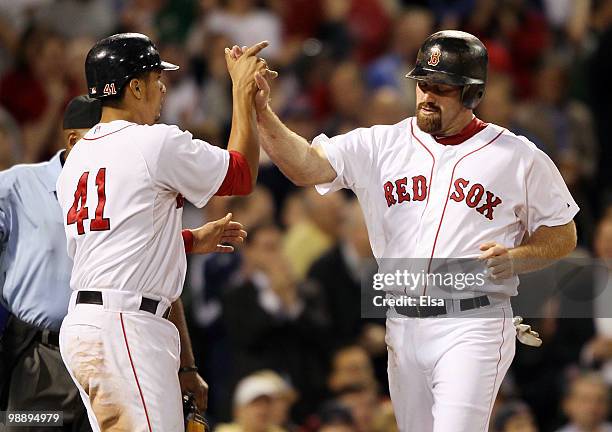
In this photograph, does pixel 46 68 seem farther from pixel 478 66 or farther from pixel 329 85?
pixel 478 66

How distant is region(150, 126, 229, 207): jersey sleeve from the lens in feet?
16.8

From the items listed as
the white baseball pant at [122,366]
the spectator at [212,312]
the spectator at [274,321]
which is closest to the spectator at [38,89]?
the spectator at [212,312]

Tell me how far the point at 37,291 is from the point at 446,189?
74.8 inches

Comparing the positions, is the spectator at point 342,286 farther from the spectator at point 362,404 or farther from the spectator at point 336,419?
the spectator at point 336,419

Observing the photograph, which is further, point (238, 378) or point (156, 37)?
point (156, 37)

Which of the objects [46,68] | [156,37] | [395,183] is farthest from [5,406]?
[156,37]

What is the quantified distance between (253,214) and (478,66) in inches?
136

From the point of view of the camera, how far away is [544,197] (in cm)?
590

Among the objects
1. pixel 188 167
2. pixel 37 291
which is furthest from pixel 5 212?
pixel 188 167

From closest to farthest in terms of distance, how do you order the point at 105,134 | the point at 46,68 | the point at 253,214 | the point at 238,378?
the point at 105,134 < the point at 238,378 < the point at 253,214 < the point at 46,68

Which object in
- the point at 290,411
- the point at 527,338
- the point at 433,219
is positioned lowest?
the point at 290,411

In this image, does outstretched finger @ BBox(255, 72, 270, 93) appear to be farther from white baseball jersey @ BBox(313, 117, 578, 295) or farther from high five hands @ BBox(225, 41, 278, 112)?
white baseball jersey @ BBox(313, 117, 578, 295)

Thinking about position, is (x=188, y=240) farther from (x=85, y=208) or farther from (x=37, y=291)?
(x=37, y=291)

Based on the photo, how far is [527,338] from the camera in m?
5.84
